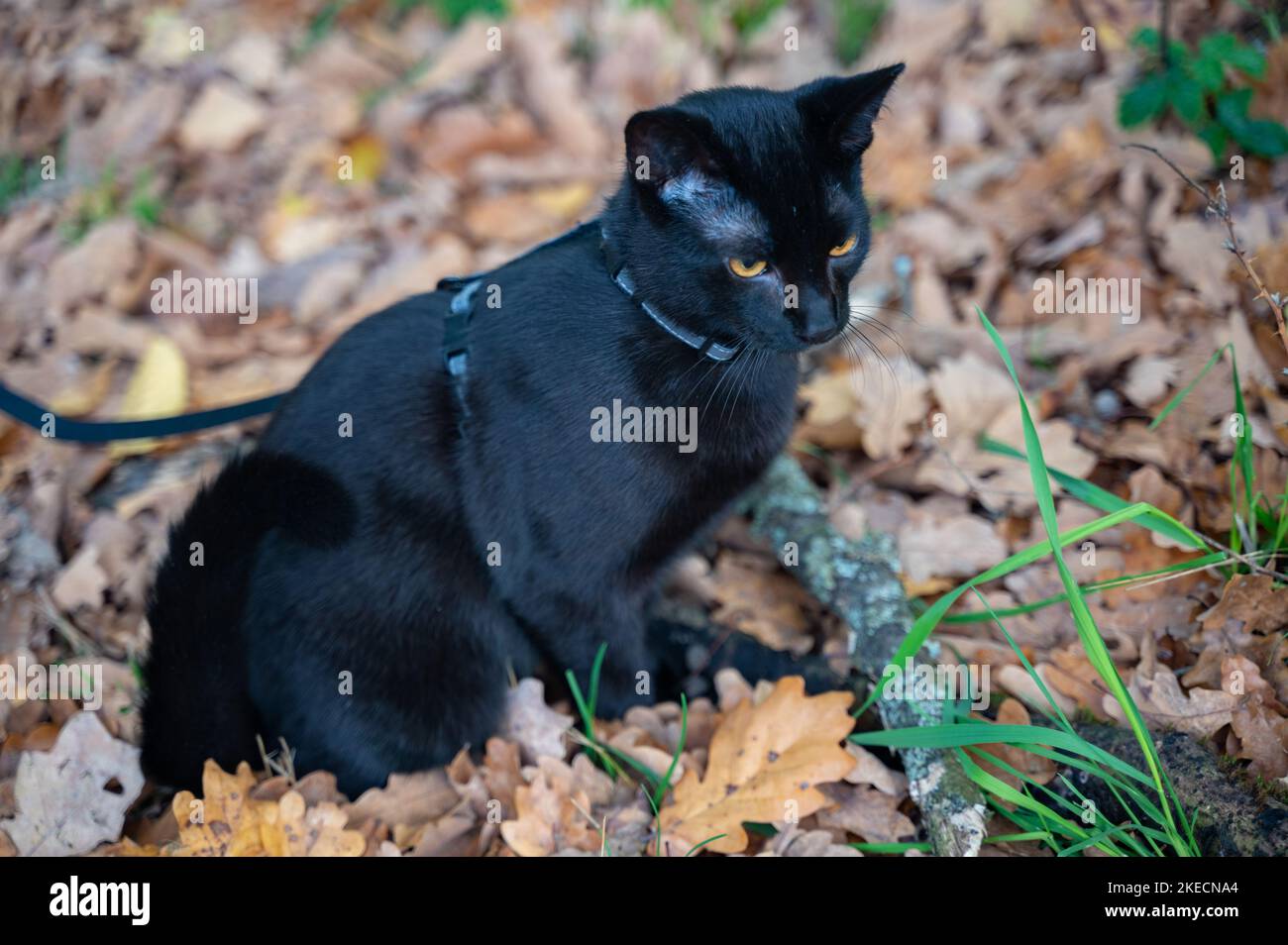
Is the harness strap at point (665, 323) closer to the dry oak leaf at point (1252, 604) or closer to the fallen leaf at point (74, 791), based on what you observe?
the dry oak leaf at point (1252, 604)

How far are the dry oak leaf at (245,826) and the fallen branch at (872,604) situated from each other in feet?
3.28

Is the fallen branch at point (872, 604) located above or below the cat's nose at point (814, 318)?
below

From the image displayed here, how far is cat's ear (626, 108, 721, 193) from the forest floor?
947 millimetres

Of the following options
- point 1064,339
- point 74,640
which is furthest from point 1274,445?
point 74,640

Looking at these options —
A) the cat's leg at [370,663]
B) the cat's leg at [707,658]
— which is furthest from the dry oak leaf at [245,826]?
the cat's leg at [707,658]

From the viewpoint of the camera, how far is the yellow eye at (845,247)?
1.62m

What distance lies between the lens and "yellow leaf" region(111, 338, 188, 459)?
2664 mm

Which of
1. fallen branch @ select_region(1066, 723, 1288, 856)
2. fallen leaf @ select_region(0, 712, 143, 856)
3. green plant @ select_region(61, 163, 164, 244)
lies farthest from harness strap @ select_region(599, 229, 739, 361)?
green plant @ select_region(61, 163, 164, 244)

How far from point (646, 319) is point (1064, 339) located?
1.35 meters

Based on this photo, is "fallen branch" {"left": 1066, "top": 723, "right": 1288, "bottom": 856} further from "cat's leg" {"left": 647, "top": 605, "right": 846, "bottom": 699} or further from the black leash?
the black leash

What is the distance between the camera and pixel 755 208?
153cm

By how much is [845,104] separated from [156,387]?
210 centimetres

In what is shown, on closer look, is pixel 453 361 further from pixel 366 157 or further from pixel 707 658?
pixel 366 157

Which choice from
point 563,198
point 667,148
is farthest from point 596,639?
point 563,198
